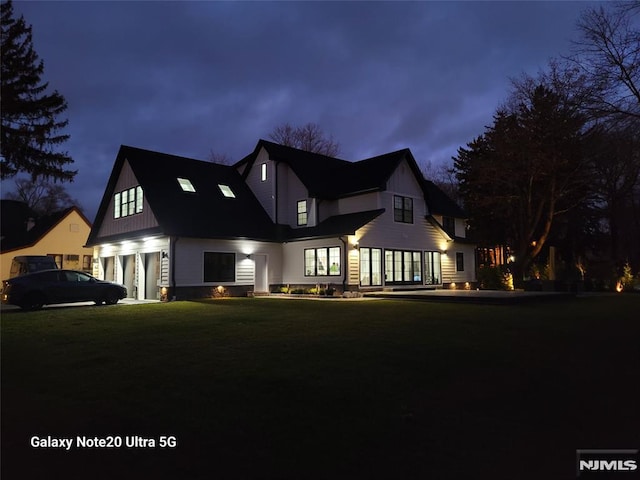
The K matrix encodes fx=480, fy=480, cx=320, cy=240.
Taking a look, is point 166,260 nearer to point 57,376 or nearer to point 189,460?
point 57,376

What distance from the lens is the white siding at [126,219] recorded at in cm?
2281

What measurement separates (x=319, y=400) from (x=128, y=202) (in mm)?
21887

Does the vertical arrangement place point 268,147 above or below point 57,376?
above

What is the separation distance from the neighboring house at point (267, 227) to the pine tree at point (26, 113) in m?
3.32

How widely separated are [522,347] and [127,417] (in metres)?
6.91

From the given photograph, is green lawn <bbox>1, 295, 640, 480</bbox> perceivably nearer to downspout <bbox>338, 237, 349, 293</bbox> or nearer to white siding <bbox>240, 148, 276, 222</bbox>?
downspout <bbox>338, 237, 349, 293</bbox>

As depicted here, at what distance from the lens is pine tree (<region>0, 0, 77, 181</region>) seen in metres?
21.8

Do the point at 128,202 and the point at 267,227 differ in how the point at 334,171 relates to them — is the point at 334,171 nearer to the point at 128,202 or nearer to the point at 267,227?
the point at 267,227

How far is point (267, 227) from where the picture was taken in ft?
83.6

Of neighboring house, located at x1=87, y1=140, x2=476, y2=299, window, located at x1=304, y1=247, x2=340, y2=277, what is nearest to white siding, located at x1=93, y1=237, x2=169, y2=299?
neighboring house, located at x1=87, y1=140, x2=476, y2=299

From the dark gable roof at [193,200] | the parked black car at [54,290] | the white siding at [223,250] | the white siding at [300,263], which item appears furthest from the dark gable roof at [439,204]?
the parked black car at [54,290]

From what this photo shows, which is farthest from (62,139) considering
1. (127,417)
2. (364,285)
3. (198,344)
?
(127,417)

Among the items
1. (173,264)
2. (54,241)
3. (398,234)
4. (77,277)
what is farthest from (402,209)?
(54,241)

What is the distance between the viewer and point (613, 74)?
13.7m
